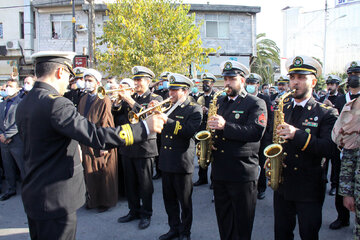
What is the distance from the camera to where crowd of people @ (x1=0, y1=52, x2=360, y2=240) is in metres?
2.56

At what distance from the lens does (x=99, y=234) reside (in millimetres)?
4730

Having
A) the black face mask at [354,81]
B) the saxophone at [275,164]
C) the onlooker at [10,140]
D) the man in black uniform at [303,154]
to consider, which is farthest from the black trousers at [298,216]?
the onlooker at [10,140]

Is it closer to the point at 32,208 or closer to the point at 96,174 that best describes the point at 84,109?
the point at 96,174

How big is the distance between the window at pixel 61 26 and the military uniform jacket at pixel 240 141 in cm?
2037

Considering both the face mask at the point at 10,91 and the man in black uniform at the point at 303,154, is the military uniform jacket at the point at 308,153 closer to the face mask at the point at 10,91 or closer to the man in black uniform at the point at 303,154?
the man in black uniform at the point at 303,154

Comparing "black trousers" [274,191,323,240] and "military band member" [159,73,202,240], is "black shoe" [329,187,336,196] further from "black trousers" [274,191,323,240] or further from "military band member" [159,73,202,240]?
"military band member" [159,73,202,240]

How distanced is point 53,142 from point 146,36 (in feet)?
42.5

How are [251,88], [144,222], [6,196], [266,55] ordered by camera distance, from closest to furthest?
[144,222], [6,196], [251,88], [266,55]

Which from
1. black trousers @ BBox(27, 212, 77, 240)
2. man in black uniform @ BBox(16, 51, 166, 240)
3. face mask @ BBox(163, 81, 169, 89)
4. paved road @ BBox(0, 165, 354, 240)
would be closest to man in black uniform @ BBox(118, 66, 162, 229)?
paved road @ BBox(0, 165, 354, 240)

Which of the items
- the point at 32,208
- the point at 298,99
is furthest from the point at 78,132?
the point at 298,99

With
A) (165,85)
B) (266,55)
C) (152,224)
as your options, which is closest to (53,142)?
(152,224)

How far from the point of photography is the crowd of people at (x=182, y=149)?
Answer: 101 inches

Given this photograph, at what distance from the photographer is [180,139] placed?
4.36 m

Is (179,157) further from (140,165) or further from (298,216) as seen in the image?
(298,216)
